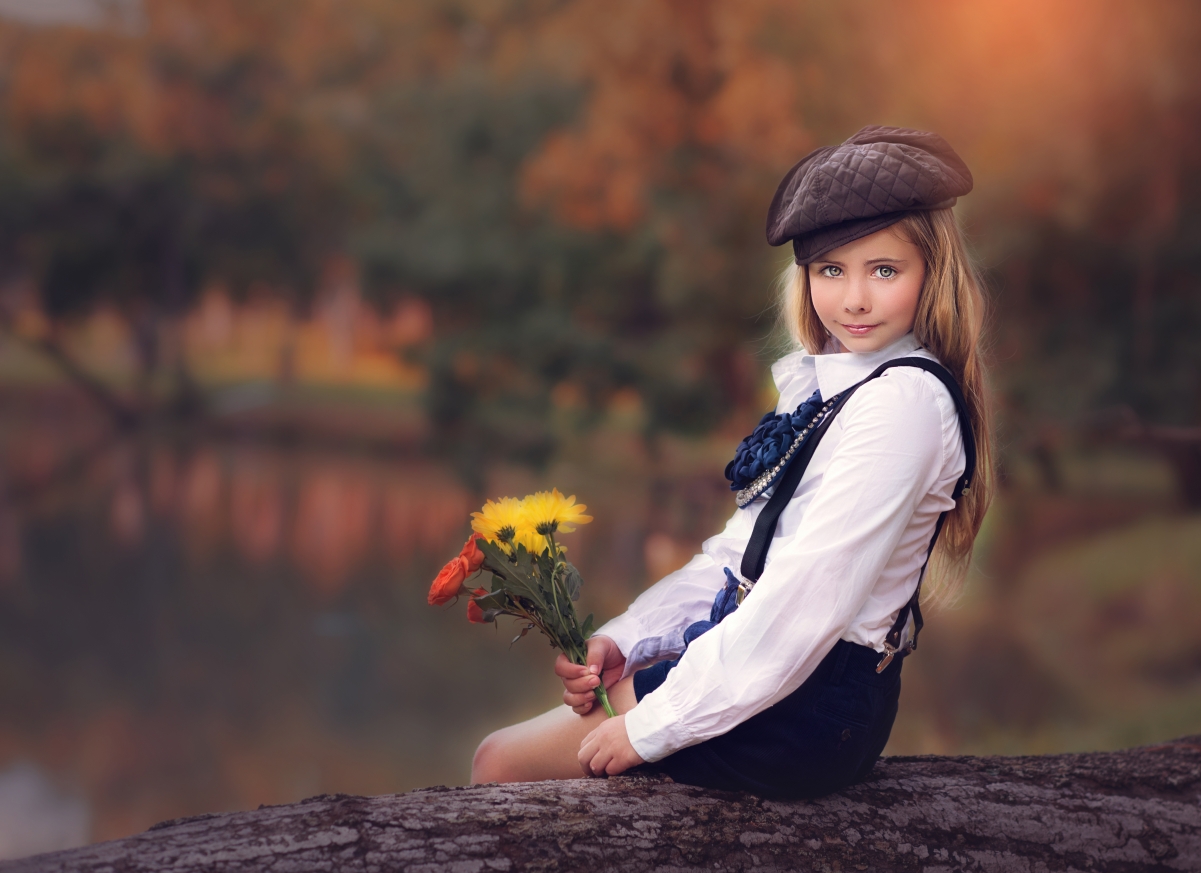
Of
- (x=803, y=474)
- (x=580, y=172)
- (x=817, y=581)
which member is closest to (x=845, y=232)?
(x=803, y=474)

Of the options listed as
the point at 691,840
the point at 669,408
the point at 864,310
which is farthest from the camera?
the point at 669,408

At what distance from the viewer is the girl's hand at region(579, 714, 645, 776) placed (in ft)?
3.55

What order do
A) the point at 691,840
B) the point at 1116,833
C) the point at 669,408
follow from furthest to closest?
1. the point at 669,408
2. the point at 1116,833
3. the point at 691,840

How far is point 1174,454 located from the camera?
18.8ft

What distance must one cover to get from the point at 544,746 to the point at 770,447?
437 millimetres

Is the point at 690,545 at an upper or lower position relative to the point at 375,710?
upper

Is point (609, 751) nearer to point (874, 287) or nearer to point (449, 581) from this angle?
point (449, 581)

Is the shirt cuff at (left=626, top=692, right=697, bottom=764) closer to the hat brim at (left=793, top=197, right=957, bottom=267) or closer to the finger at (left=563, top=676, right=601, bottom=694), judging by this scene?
the finger at (left=563, top=676, right=601, bottom=694)

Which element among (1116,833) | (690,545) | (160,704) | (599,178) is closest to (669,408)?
(690,545)

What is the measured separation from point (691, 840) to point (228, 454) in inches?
258

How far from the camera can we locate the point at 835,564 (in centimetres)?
100

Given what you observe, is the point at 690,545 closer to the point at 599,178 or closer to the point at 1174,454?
the point at 599,178

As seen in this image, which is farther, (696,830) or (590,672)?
(590,672)

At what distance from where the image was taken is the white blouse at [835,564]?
3.29ft
